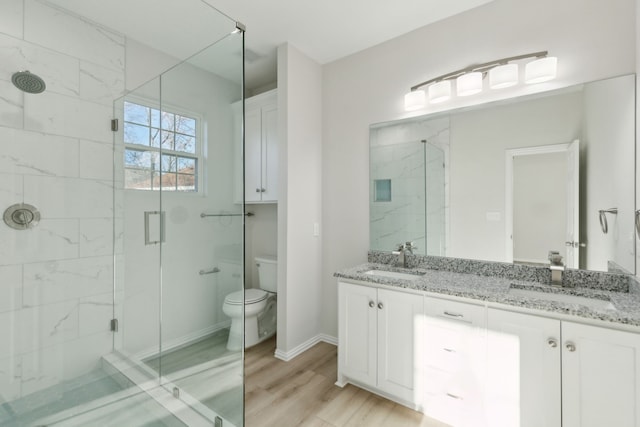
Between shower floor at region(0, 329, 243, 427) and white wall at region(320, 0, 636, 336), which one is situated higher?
white wall at region(320, 0, 636, 336)

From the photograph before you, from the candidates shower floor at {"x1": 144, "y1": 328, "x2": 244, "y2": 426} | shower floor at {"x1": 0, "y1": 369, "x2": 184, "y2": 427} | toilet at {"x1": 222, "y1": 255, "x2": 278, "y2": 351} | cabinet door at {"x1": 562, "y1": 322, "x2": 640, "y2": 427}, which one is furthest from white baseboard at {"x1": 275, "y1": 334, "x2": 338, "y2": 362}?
cabinet door at {"x1": 562, "y1": 322, "x2": 640, "y2": 427}

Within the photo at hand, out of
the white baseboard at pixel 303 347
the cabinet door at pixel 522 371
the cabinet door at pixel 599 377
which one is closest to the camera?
the cabinet door at pixel 599 377

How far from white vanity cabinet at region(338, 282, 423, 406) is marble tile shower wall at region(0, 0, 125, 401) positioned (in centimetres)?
153

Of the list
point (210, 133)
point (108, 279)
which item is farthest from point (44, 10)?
point (108, 279)

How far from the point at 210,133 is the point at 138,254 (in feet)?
2.97

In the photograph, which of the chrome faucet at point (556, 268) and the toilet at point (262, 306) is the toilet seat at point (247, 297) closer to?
the toilet at point (262, 306)

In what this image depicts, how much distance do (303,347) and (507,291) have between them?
1.69 m

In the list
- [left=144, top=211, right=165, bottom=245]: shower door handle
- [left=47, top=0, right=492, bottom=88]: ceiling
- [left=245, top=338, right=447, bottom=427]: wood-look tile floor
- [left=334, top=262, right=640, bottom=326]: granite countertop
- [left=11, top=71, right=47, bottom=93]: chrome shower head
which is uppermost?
[left=47, top=0, right=492, bottom=88]: ceiling

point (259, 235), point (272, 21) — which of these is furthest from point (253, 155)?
point (272, 21)

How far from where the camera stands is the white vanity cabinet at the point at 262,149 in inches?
109

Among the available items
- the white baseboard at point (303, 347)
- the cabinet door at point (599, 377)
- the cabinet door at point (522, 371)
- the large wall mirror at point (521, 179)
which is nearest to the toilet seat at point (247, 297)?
the white baseboard at point (303, 347)

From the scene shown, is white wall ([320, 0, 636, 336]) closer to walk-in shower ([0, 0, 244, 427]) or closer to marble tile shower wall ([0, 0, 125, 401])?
walk-in shower ([0, 0, 244, 427])

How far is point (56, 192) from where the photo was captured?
163 centimetres

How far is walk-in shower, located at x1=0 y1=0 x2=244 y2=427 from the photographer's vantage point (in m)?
1.52
